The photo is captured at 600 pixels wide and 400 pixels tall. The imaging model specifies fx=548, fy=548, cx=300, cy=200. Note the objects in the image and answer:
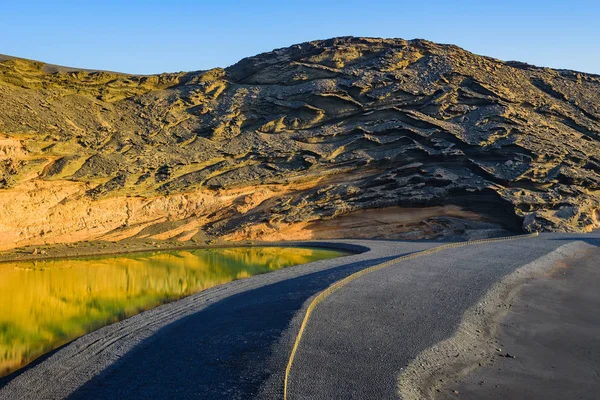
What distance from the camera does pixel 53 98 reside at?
1442 inches

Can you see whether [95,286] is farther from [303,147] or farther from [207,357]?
[303,147]

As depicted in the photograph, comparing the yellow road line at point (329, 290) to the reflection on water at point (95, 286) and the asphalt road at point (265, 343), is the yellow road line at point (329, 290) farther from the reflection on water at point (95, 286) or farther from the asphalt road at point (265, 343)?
the reflection on water at point (95, 286)

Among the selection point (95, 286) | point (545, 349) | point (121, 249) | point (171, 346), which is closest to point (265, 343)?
point (171, 346)

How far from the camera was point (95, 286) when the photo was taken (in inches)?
872

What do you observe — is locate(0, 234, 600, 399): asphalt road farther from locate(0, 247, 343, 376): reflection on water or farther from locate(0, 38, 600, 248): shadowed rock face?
locate(0, 38, 600, 248): shadowed rock face

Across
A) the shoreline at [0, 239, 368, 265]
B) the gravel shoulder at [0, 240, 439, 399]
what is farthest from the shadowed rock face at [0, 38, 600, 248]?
the gravel shoulder at [0, 240, 439, 399]

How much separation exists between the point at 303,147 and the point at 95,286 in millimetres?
22121

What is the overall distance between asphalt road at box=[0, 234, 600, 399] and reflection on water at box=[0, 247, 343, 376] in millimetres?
1488

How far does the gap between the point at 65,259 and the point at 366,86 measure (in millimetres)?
25662

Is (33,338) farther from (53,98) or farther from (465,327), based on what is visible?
(53,98)

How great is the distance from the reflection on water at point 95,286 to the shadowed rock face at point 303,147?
5.65m

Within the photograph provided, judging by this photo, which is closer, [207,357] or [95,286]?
[207,357]

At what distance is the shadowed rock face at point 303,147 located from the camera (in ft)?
115

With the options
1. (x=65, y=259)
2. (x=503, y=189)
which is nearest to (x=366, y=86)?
(x=503, y=189)
